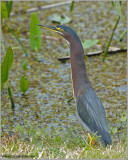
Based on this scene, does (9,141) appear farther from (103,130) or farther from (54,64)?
(54,64)

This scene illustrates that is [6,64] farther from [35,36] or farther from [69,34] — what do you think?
[35,36]

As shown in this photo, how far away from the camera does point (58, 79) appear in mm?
5586

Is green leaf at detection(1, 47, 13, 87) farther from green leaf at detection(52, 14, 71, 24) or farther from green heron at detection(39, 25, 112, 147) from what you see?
green leaf at detection(52, 14, 71, 24)

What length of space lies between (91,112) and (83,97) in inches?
6.3

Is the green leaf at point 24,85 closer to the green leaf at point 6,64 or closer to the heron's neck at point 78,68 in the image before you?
the green leaf at point 6,64

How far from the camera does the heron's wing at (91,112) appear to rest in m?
3.73

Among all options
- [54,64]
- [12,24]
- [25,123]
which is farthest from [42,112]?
[12,24]

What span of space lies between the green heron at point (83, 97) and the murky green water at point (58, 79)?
0.62 metres

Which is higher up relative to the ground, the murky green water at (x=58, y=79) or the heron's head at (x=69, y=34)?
the heron's head at (x=69, y=34)

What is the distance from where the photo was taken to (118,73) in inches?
225

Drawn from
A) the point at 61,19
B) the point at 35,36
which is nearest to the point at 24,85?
the point at 35,36

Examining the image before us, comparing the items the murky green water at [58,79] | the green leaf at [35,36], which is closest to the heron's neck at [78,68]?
the murky green water at [58,79]

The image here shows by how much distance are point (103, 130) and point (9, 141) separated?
0.87 meters

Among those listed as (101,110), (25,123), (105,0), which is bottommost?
(25,123)
